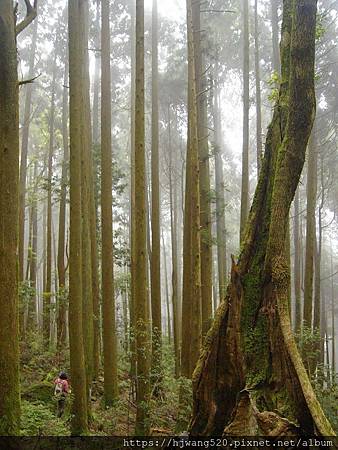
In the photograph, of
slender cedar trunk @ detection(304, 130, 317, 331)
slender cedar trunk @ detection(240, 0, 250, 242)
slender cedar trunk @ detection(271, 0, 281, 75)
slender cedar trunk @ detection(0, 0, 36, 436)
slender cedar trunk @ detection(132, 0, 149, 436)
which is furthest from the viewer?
slender cedar trunk @ detection(271, 0, 281, 75)

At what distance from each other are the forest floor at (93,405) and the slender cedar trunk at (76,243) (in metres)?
0.61

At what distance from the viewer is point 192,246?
8938 millimetres

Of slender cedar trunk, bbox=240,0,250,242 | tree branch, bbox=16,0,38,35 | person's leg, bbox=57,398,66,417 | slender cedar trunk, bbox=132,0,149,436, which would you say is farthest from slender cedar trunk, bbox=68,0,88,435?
slender cedar trunk, bbox=240,0,250,242

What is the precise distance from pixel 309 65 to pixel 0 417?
5.66 metres

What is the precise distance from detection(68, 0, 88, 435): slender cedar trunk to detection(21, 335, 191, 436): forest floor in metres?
0.61

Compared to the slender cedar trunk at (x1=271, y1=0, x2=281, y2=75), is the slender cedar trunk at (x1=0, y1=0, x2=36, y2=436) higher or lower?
the slender cedar trunk at (x1=271, y1=0, x2=281, y2=75)

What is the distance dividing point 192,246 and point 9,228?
4363 millimetres

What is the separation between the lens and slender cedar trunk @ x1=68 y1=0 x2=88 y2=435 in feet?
23.7

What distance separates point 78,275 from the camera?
7316mm

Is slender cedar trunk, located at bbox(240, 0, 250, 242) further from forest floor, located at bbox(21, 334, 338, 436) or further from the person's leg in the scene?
the person's leg

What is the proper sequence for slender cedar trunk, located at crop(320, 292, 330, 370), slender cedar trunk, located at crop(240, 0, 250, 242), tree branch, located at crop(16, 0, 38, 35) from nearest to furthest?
tree branch, located at crop(16, 0, 38, 35)
slender cedar trunk, located at crop(240, 0, 250, 242)
slender cedar trunk, located at crop(320, 292, 330, 370)

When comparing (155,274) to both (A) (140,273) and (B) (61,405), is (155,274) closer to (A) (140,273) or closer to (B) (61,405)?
(A) (140,273)

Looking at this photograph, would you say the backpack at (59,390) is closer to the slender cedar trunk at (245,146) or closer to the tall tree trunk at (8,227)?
the tall tree trunk at (8,227)

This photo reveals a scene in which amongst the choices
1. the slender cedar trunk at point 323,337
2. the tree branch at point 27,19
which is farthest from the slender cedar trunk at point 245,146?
the tree branch at point 27,19
